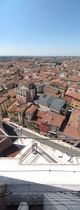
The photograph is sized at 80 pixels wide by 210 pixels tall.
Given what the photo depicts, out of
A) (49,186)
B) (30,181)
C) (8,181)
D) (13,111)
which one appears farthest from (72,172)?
(13,111)

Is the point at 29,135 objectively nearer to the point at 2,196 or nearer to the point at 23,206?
the point at 2,196

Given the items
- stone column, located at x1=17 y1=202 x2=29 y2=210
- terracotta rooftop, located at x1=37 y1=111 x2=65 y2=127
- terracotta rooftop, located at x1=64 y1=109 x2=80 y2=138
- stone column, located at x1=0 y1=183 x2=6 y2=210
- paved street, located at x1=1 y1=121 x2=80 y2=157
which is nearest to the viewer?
stone column, located at x1=17 y1=202 x2=29 y2=210

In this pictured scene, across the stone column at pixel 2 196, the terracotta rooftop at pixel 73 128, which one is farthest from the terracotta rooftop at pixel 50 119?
the stone column at pixel 2 196

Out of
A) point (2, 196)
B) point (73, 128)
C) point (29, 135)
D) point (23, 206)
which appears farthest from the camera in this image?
point (29, 135)

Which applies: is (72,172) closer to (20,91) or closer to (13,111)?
(13,111)

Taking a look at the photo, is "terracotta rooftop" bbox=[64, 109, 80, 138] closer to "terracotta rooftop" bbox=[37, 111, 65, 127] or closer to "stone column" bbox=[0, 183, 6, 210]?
"terracotta rooftop" bbox=[37, 111, 65, 127]

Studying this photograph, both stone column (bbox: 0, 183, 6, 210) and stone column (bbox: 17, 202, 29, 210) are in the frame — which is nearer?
stone column (bbox: 17, 202, 29, 210)

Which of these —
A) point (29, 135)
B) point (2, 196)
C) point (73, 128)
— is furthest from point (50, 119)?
point (2, 196)

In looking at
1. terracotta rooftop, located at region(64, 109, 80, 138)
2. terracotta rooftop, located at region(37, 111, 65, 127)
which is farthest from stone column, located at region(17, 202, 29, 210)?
terracotta rooftop, located at region(37, 111, 65, 127)

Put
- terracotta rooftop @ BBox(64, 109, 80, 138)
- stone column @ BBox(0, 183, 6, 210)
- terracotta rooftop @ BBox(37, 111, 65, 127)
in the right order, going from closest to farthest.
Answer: stone column @ BBox(0, 183, 6, 210) < terracotta rooftop @ BBox(64, 109, 80, 138) < terracotta rooftop @ BBox(37, 111, 65, 127)

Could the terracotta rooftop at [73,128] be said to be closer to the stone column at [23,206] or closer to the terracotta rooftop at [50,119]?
the terracotta rooftop at [50,119]

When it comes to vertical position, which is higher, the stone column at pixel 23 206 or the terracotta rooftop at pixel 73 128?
the stone column at pixel 23 206
